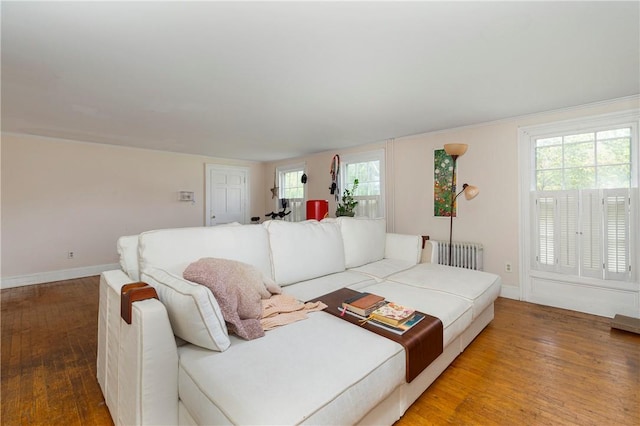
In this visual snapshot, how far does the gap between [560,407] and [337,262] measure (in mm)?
1739

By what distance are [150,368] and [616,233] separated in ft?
13.5

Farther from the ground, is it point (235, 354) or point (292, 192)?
point (292, 192)

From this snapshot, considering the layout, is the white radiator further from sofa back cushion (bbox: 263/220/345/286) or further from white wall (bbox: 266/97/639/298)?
sofa back cushion (bbox: 263/220/345/286)

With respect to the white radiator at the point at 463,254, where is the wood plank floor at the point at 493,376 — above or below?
below

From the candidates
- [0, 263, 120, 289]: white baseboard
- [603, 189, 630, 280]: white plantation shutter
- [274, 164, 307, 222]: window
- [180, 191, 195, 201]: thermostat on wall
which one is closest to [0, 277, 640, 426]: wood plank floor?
[603, 189, 630, 280]: white plantation shutter

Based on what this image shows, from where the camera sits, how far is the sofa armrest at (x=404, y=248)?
316 centimetres

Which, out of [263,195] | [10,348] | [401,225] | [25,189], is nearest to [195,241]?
[10,348]

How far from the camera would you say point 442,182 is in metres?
3.98

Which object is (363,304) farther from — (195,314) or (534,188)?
(534,188)

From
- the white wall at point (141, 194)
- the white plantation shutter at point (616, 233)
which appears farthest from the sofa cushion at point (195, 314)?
the white plantation shutter at point (616, 233)

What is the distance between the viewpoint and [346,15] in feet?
5.16

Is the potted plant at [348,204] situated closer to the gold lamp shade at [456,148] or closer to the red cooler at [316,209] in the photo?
the red cooler at [316,209]

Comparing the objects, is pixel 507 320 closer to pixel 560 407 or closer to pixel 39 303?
pixel 560 407

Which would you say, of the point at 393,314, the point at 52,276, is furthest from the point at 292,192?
the point at 393,314
